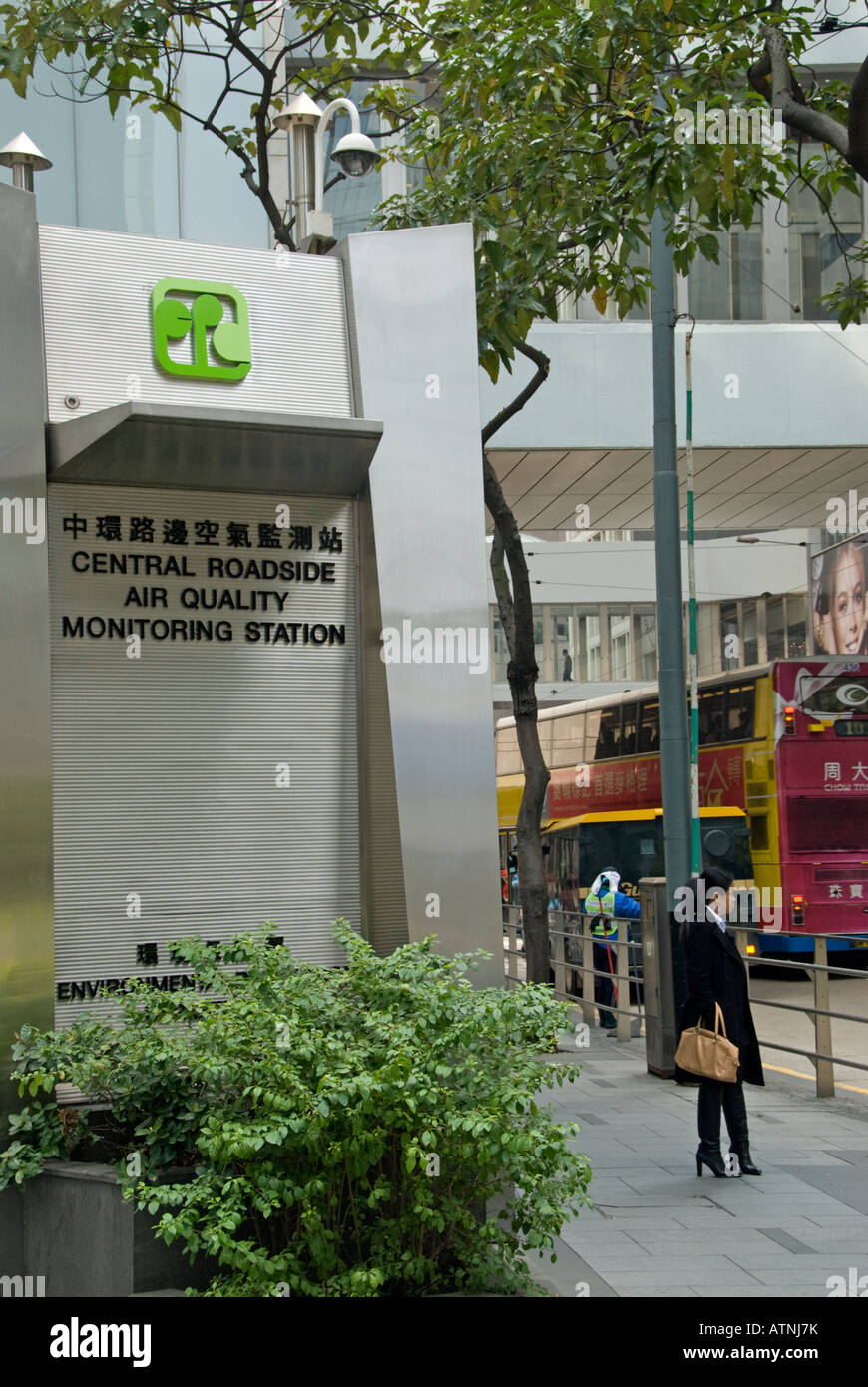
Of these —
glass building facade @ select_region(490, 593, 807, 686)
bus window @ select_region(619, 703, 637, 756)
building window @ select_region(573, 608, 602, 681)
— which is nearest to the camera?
bus window @ select_region(619, 703, 637, 756)

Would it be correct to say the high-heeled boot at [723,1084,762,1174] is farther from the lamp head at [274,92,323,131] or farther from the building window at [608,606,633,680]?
the building window at [608,606,633,680]

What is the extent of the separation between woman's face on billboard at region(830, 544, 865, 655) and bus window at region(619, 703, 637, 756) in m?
3.01

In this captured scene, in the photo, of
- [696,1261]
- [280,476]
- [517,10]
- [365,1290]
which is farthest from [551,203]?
[365,1290]

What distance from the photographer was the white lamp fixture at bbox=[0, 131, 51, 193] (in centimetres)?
649

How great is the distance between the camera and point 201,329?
652cm

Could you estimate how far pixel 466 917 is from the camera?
6.62 meters

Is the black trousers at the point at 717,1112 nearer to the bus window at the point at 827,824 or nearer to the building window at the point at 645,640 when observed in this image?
the bus window at the point at 827,824

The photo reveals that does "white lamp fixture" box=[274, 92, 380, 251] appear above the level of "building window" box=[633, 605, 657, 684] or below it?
below

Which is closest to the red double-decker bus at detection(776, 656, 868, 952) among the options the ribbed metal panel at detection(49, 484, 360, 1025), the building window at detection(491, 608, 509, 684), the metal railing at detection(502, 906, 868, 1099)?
the metal railing at detection(502, 906, 868, 1099)

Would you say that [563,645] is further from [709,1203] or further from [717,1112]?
[709,1203]

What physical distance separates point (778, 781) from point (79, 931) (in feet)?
41.8

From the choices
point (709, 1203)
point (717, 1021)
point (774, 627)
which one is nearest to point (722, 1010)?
point (717, 1021)

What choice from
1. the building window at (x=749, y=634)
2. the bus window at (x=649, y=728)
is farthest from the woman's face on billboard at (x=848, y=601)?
the building window at (x=749, y=634)

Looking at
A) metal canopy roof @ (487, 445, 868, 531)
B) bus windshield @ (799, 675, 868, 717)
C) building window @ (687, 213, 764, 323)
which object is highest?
building window @ (687, 213, 764, 323)
